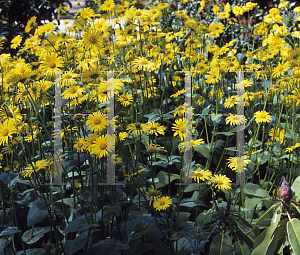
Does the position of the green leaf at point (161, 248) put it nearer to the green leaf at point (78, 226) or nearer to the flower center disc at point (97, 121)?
the green leaf at point (78, 226)

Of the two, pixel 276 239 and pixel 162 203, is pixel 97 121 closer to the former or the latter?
pixel 162 203

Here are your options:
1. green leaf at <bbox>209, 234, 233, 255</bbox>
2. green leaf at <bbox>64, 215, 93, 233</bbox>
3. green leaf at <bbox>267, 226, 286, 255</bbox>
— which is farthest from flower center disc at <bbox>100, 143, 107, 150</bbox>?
green leaf at <bbox>267, 226, 286, 255</bbox>

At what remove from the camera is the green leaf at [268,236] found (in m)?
0.77

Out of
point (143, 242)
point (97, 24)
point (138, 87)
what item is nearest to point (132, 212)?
point (143, 242)

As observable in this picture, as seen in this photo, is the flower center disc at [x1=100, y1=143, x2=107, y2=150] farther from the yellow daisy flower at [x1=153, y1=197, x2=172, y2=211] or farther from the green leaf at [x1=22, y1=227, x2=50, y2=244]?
the green leaf at [x1=22, y1=227, x2=50, y2=244]

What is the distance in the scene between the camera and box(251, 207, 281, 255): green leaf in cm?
77

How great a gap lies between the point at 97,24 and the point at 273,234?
1.67m

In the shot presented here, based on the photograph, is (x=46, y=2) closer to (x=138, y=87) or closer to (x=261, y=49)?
(x=138, y=87)

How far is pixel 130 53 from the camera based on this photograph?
6.47 ft

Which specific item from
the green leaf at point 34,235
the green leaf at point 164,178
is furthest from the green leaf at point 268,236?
the green leaf at point 34,235

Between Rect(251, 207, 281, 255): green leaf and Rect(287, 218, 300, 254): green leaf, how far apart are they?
31mm

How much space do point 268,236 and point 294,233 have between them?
0.25 feet

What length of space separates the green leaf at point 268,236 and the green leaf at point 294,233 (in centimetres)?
3

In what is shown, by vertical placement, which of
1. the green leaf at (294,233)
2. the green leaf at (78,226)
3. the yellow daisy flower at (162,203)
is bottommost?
the green leaf at (78,226)
